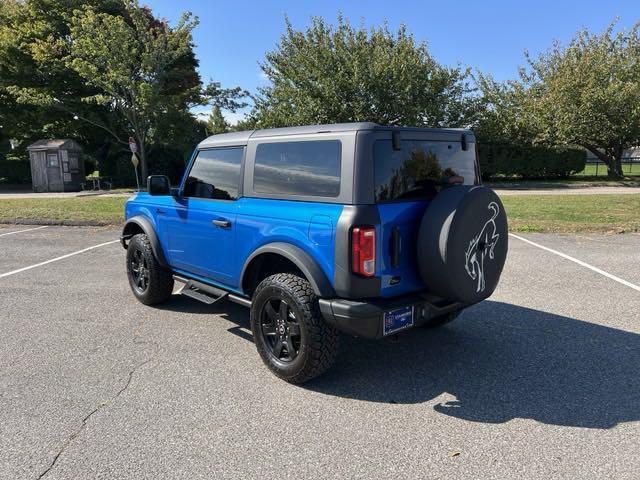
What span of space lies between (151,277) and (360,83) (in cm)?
1863

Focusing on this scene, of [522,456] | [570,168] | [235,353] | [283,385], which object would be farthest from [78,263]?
[570,168]

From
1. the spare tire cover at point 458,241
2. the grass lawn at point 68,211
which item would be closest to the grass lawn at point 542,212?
the grass lawn at point 68,211

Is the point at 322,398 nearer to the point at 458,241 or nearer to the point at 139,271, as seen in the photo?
the point at 458,241

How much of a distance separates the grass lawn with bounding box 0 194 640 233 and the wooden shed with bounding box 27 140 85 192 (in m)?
6.76

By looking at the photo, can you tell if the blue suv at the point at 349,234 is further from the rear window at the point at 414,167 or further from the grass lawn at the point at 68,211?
the grass lawn at the point at 68,211

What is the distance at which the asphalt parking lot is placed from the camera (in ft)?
8.73

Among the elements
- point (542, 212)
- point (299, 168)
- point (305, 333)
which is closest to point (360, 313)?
point (305, 333)

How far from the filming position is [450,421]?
10.1ft

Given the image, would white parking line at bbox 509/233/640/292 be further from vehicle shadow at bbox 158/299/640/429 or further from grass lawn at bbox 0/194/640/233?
vehicle shadow at bbox 158/299/640/429

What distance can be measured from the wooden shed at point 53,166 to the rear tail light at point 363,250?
2375 centimetres

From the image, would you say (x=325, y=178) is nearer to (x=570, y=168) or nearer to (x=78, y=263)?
(x=78, y=263)

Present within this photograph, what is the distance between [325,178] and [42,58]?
981 inches

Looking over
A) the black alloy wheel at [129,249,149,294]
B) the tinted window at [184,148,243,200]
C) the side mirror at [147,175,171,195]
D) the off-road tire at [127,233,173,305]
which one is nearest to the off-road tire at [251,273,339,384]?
the tinted window at [184,148,243,200]

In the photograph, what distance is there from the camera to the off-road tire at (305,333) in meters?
3.40
